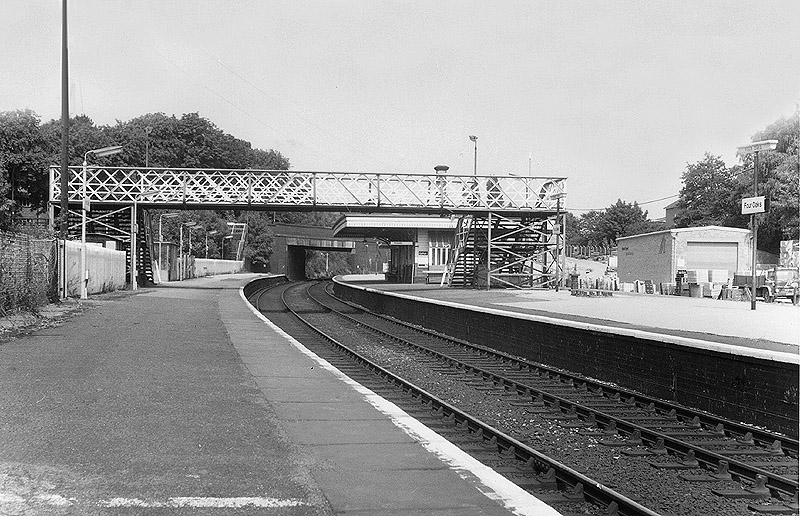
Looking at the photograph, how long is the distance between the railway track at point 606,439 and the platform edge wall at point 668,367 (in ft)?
1.65

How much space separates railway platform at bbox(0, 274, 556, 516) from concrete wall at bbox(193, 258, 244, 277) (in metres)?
58.6

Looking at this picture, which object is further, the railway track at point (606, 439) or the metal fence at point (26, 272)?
the metal fence at point (26, 272)

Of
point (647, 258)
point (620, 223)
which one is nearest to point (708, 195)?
point (647, 258)

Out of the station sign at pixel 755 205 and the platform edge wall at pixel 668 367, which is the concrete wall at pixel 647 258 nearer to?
the platform edge wall at pixel 668 367

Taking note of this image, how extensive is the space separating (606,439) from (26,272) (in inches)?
684

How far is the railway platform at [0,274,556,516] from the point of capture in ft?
19.2

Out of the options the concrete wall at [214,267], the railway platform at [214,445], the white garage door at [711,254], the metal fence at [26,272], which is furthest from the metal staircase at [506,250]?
the railway platform at [214,445]

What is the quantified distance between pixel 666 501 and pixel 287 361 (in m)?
8.52

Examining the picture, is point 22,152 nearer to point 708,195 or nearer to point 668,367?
point 668,367

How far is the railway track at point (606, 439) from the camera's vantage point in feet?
24.1

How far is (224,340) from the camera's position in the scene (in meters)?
17.7

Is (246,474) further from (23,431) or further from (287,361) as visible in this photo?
(287,361)

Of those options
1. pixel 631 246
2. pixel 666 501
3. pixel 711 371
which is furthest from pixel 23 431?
pixel 631 246

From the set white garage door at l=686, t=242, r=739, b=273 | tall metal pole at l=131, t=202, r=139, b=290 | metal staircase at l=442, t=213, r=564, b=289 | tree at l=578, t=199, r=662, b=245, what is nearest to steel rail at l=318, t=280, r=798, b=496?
tall metal pole at l=131, t=202, r=139, b=290
